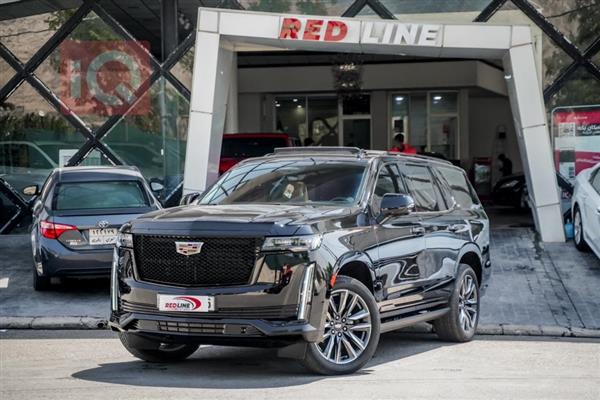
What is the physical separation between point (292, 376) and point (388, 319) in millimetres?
1255

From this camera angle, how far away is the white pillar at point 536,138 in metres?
17.1

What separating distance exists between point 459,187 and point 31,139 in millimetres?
11305

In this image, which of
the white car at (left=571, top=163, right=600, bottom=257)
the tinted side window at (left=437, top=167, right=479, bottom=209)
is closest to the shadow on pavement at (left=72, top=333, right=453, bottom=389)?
the tinted side window at (left=437, top=167, right=479, bottom=209)

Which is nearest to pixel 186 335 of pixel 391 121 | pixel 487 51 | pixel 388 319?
pixel 388 319

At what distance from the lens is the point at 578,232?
16.4 meters

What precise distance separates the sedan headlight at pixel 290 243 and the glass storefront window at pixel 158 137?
11.5 meters

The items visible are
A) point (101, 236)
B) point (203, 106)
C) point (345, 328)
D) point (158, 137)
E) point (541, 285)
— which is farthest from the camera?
Answer: point (158, 137)

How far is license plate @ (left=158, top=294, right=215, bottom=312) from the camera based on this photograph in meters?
8.12

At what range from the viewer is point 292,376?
845cm

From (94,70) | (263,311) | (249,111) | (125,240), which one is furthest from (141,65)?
(249,111)

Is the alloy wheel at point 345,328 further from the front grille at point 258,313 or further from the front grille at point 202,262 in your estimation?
the front grille at point 202,262

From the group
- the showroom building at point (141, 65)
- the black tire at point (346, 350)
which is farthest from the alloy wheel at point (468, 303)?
the showroom building at point (141, 65)

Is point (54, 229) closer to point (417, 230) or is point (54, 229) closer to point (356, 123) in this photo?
point (417, 230)

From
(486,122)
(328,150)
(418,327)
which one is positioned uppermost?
(486,122)
